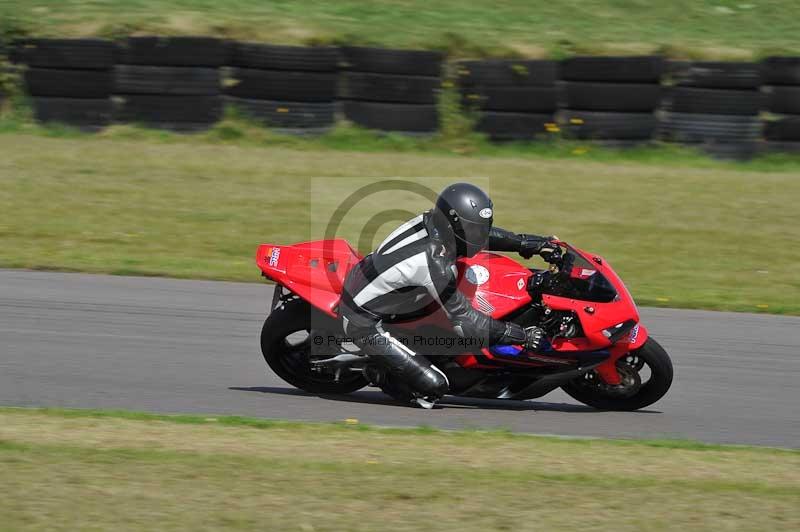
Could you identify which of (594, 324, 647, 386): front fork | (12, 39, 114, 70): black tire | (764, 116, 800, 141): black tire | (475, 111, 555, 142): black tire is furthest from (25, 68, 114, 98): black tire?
(594, 324, 647, 386): front fork

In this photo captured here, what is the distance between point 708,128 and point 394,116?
460 cm

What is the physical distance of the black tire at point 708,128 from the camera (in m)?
15.3

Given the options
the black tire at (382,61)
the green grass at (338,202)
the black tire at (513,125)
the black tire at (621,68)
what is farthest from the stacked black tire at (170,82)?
the black tire at (621,68)

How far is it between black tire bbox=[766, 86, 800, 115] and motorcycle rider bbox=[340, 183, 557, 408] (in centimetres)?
943

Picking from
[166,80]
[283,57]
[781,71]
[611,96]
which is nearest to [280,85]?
[283,57]

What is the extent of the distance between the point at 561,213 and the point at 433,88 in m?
3.17

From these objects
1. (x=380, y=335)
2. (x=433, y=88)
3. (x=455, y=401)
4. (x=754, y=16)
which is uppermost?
(x=754, y=16)

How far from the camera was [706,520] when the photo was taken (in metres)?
4.77

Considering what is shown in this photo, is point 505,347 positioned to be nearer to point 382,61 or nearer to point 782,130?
point 382,61

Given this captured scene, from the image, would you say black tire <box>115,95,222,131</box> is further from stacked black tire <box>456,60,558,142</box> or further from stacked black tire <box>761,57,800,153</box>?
stacked black tire <box>761,57,800,153</box>

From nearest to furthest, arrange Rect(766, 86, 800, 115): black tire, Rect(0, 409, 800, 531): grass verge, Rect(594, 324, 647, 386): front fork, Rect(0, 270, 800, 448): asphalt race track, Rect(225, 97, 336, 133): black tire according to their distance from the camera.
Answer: Rect(0, 409, 800, 531): grass verge, Rect(594, 324, 647, 386): front fork, Rect(0, 270, 800, 448): asphalt race track, Rect(766, 86, 800, 115): black tire, Rect(225, 97, 336, 133): black tire

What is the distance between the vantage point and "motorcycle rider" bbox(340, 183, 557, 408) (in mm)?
6527

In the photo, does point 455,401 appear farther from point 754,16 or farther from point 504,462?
point 754,16

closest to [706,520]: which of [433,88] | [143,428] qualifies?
[143,428]
